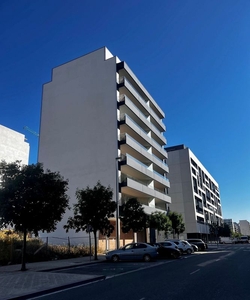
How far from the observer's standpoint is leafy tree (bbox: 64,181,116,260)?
75.3ft

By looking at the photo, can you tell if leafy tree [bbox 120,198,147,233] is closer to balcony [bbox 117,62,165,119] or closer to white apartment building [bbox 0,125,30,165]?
balcony [bbox 117,62,165,119]

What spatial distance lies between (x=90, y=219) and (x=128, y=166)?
1328 cm

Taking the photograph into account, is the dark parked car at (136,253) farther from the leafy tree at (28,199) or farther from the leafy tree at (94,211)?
the leafy tree at (28,199)

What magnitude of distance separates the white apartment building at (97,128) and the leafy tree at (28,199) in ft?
54.2

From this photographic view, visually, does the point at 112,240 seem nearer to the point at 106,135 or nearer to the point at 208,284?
the point at 106,135

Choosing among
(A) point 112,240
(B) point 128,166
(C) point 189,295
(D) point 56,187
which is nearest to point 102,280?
(C) point 189,295

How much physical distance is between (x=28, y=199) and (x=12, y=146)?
45.2m

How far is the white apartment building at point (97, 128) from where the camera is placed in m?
35.6

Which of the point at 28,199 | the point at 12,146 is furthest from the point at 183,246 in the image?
the point at 12,146

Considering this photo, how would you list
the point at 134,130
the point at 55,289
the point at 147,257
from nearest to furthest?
the point at 55,289
the point at 147,257
the point at 134,130

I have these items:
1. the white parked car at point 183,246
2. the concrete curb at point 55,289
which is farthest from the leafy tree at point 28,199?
the white parked car at point 183,246

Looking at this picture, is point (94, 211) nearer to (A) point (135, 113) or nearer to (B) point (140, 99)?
(A) point (135, 113)

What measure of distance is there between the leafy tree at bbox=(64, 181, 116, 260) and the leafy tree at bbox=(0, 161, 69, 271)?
241 inches

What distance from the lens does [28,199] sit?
620 inches
